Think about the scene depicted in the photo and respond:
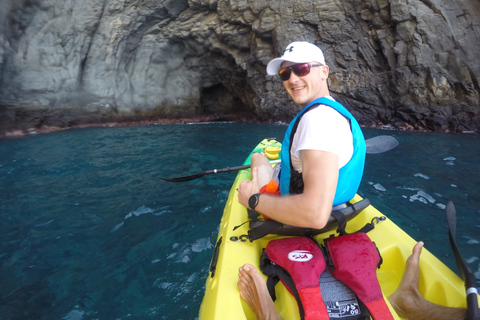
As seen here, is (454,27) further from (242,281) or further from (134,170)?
(242,281)

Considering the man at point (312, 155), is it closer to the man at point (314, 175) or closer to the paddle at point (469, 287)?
the man at point (314, 175)

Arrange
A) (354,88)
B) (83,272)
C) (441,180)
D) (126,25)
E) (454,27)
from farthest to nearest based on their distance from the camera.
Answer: (126,25) → (354,88) → (454,27) → (441,180) → (83,272)

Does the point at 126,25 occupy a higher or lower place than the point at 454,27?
higher

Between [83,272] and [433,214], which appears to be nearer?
[83,272]

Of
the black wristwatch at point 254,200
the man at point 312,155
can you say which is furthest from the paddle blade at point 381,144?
the black wristwatch at point 254,200

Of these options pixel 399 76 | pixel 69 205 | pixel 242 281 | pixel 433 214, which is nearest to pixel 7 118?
pixel 69 205

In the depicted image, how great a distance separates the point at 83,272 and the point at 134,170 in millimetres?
2949

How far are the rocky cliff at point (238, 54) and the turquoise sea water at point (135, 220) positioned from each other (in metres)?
4.16

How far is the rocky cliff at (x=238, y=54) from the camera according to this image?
974 cm

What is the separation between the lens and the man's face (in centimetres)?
172

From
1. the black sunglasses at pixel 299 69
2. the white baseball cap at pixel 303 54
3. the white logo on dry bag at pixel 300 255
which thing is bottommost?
the white logo on dry bag at pixel 300 255

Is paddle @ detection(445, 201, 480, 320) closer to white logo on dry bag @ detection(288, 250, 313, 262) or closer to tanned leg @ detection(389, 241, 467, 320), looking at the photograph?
tanned leg @ detection(389, 241, 467, 320)

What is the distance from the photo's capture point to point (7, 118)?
1001cm

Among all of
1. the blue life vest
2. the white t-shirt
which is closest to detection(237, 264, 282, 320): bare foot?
the blue life vest
